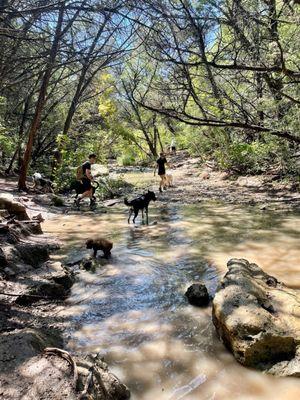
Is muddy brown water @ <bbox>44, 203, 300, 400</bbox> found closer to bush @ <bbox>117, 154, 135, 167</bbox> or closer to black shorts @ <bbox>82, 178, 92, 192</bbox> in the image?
black shorts @ <bbox>82, 178, 92, 192</bbox>

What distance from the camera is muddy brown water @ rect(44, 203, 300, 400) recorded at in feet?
13.5

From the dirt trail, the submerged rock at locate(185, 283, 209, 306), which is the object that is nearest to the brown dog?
the submerged rock at locate(185, 283, 209, 306)

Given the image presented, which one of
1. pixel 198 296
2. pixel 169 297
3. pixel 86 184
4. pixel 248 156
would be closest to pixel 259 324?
pixel 198 296

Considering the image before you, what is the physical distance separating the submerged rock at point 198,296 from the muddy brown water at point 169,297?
12 cm

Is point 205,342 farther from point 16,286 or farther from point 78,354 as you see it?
point 16,286

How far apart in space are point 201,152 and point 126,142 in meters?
6.75

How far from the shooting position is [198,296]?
586cm

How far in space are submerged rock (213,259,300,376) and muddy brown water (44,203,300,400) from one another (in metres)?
0.16

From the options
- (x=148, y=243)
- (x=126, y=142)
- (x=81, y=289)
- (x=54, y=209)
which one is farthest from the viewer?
(x=126, y=142)

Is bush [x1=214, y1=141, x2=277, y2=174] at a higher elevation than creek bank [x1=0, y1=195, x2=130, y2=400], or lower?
higher

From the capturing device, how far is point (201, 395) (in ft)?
12.7

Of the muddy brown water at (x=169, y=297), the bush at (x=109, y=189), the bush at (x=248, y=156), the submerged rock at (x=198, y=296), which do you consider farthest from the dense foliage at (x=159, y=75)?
the submerged rock at (x=198, y=296)

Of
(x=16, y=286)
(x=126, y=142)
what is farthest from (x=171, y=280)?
(x=126, y=142)

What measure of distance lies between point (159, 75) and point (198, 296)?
697 inches
